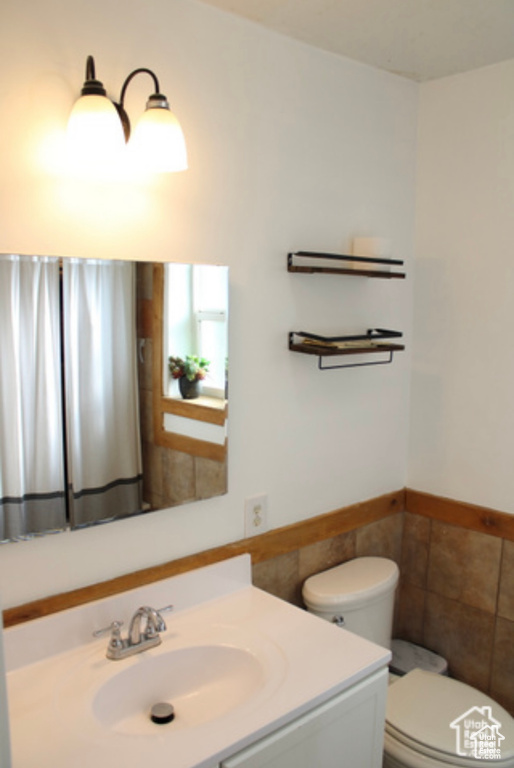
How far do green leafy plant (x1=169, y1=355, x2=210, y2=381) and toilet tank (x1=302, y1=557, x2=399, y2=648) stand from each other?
79cm

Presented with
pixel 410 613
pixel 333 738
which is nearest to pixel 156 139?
pixel 333 738

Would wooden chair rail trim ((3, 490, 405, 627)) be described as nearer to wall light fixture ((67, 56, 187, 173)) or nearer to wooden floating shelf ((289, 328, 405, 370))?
wooden floating shelf ((289, 328, 405, 370))

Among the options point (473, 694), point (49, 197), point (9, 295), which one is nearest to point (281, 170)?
point (49, 197)

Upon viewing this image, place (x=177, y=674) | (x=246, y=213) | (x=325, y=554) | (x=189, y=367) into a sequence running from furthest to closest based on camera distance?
(x=325, y=554)
(x=246, y=213)
(x=189, y=367)
(x=177, y=674)

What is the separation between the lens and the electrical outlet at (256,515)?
6.10ft

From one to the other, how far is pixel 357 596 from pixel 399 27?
1.67 metres

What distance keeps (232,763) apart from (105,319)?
97 centimetres

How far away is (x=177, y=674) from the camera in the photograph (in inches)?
59.3

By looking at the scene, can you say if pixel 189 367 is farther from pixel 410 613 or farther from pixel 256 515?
pixel 410 613

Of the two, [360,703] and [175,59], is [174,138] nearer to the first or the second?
[175,59]

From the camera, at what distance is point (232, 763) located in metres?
1.20

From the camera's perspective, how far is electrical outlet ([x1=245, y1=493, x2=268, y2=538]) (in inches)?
73.2

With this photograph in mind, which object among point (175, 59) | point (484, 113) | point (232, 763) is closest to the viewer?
point (232, 763)

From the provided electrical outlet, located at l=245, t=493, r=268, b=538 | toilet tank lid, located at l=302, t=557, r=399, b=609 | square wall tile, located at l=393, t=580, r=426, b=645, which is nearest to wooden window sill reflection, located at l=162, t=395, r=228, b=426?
electrical outlet, located at l=245, t=493, r=268, b=538
